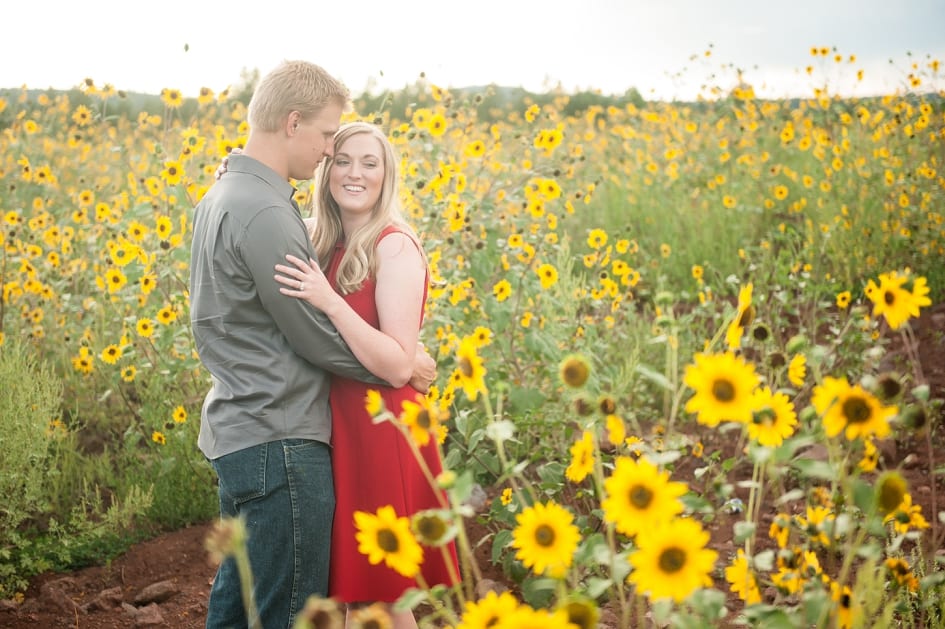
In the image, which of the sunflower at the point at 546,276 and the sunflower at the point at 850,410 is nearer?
the sunflower at the point at 850,410

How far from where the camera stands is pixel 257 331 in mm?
2098

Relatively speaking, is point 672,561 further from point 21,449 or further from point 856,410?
point 21,449

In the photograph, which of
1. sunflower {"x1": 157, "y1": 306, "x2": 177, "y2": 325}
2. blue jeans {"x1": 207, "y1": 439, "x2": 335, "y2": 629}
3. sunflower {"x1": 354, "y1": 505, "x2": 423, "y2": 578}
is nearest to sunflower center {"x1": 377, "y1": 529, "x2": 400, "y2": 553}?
sunflower {"x1": 354, "y1": 505, "x2": 423, "y2": 578}

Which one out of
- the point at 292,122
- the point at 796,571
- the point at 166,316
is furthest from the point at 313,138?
the point at 166,316

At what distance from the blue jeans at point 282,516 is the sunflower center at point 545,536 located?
0.95m

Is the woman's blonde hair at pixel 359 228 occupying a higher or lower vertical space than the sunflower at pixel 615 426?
higher

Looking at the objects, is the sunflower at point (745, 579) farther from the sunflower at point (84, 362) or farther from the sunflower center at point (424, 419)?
the sunflower at point (84, 362)

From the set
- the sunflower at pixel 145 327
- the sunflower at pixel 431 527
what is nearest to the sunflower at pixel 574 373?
the sunflower at pixel 431 527

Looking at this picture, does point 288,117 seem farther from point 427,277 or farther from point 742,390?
point 742,390

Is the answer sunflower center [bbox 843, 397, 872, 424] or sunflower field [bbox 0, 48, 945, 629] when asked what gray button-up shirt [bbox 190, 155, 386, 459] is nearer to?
sunflower field [bbox 0, 48, 945, 629]

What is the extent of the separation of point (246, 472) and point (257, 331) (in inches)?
13.2

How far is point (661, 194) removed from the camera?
7473 millimetres

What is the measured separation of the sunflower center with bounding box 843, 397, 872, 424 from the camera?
1241mm

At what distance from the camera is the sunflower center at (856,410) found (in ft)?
4.07
